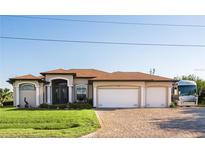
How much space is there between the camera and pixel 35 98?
71.9 feet

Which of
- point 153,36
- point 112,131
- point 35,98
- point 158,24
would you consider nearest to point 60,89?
point 35,98

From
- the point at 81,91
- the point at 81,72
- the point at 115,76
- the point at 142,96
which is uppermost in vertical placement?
the point at 81,72

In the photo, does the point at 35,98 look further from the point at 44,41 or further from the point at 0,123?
the point at 0,123

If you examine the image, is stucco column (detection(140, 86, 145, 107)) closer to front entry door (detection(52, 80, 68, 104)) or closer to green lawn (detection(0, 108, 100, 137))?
front entry door (detection(52, 80, 68, 104))

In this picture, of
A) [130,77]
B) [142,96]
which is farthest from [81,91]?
[142,96]

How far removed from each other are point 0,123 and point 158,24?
1027cm

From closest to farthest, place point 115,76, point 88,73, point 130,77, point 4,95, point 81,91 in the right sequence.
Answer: point 130,77 → point 115,76 → point 81,91 → point 88,73 → point 4,95

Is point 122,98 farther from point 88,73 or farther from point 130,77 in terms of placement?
point 88,73

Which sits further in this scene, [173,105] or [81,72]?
[81,72]

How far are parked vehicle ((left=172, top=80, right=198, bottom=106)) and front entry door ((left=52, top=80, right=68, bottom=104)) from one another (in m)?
10.9

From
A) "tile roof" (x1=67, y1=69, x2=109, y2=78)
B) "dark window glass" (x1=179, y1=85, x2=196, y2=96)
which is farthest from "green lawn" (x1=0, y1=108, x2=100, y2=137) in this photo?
"dark window glass" (x1=179, y1=85, x2=196, y2=96)

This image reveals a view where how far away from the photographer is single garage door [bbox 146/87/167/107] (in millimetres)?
21719

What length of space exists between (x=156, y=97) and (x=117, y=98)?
3.81 metres

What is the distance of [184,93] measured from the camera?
2355 cm
